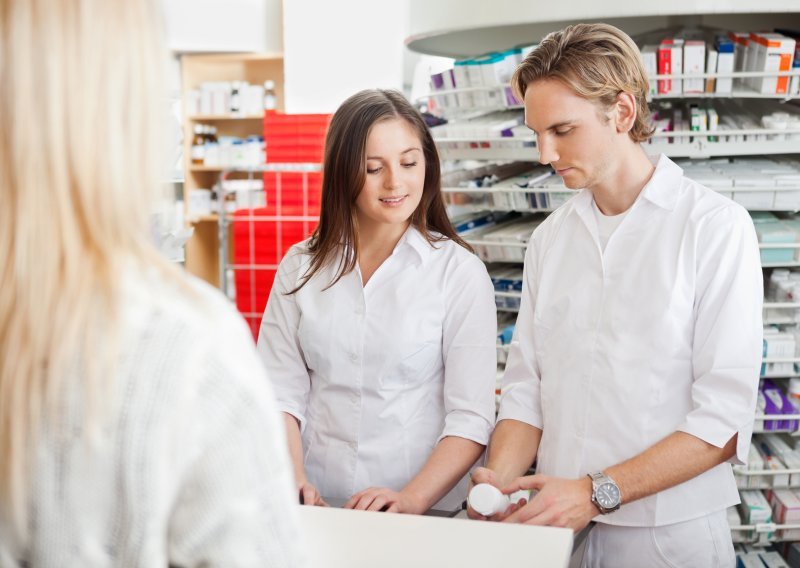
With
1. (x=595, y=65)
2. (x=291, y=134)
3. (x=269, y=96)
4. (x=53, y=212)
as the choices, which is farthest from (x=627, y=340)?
(x=269, y=96)

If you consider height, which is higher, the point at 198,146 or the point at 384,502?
the point at 198,146

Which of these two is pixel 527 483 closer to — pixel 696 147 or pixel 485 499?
pixel 485 499

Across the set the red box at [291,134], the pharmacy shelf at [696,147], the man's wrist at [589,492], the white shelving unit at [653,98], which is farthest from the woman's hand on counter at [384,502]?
the red box at [291,134]

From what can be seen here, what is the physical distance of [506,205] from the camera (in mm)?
2262

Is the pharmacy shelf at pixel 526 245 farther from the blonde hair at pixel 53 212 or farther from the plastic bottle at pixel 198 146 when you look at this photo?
the plastic bottle at pixel 198 146

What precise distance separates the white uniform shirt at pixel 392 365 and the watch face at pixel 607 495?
0.31m

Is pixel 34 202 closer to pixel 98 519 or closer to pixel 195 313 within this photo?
pixel 195 313

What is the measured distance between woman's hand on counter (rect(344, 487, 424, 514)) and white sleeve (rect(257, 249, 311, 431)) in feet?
0.92

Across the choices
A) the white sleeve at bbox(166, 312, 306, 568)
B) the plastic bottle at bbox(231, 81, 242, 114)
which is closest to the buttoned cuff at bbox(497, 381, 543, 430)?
the white sleeve at bbox(166, 312, 306, 568)

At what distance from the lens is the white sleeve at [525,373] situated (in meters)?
1.81

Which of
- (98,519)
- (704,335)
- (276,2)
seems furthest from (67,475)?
(276,2)

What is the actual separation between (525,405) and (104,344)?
→ 127 cm

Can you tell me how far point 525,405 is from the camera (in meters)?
1.81

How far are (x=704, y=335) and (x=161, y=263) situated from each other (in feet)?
3.86
